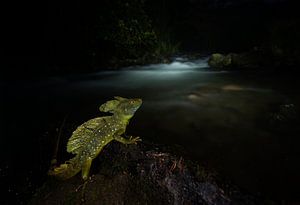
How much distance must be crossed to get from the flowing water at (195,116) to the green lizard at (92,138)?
0.69m

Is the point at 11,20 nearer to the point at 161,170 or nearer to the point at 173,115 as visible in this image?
the point at 173,115

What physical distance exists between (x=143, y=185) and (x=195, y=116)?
247cm

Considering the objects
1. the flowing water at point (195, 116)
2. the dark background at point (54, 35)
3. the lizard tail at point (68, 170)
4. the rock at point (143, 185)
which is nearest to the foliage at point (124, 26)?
the dark background at point (54, 35)

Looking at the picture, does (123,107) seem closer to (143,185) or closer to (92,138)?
(92,138)

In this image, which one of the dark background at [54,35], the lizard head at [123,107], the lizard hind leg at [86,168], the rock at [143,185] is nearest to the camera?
the rock at [143,185]

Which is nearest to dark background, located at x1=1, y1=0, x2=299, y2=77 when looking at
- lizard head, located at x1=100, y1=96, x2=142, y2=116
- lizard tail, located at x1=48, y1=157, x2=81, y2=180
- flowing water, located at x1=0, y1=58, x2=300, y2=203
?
flowing water, located at x1=0, y1=58, x2=300, y2=203

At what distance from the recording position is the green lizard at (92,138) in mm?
2664

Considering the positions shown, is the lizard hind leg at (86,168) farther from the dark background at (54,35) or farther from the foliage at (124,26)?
the dark background at (54,35)

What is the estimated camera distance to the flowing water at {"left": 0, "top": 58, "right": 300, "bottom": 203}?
3078 mm

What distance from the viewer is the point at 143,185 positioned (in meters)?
2.50

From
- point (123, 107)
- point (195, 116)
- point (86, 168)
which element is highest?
point (123, 107)

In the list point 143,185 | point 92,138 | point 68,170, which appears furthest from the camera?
point 92,138

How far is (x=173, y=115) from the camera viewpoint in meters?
4.88

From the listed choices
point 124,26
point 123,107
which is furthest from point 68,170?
point 124,26
